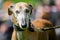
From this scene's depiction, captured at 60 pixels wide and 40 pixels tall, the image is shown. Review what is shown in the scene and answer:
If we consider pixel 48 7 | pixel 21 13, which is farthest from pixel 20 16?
pixel 48 7

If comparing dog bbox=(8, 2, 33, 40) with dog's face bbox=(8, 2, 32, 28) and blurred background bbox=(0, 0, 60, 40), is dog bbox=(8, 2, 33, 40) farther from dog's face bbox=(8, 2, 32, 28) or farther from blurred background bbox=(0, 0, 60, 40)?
blurred background bbox=(0, 0, 60, 40)

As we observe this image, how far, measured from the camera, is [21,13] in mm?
619

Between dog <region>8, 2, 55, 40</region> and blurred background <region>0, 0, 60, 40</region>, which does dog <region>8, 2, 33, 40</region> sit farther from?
blurred background <region>0, 0, 60, 40</region>

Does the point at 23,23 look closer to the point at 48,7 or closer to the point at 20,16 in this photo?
the point at 20,16

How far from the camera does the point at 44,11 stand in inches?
32.2

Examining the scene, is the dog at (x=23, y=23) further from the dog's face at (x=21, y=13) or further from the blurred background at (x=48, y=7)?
the blurred background at (x=48, y=7)

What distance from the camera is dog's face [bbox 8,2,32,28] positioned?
598 mm

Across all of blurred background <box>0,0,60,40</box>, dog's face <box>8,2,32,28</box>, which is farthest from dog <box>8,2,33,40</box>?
blurred background <box>0,0,60,40</box>

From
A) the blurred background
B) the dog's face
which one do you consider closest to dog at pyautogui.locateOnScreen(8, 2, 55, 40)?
the dog's face

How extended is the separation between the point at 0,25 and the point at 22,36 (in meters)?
0.17

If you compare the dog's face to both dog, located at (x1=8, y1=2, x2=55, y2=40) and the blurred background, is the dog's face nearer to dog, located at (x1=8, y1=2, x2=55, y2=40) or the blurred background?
dog, located at (x1=8, y1=2, x2=55, y2=40)

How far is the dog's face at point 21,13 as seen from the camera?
0.60 meters

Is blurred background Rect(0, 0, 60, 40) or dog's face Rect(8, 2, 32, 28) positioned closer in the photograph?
dog's face Rect(8, 2, 32, 28)

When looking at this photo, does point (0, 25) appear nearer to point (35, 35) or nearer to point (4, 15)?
point (4, 15)
